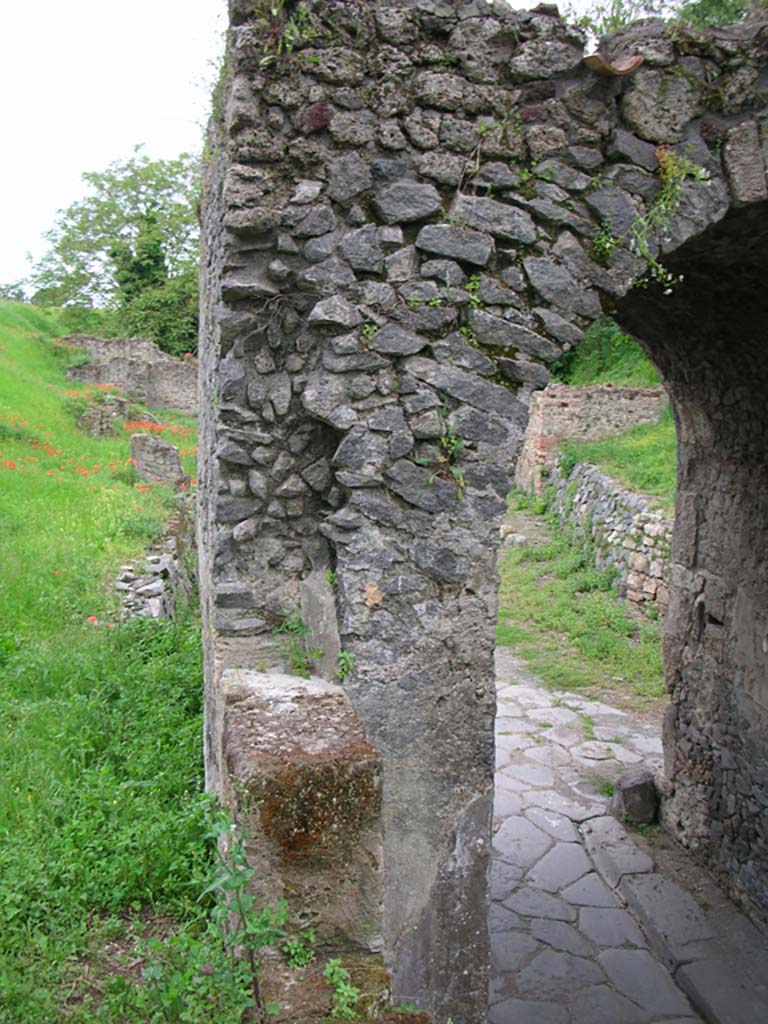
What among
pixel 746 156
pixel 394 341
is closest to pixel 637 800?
pixel 394 341

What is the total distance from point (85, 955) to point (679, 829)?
424cm

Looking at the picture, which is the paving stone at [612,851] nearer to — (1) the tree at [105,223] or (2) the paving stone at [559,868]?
(2) the paving stone at [559,868]

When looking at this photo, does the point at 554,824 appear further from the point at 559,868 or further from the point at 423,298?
the point at 423,298

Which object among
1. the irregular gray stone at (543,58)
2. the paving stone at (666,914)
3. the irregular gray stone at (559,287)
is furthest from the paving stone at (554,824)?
the irregular gray stone at (543,58)

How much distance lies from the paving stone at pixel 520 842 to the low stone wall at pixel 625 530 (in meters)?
3.13

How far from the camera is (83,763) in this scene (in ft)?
13.9

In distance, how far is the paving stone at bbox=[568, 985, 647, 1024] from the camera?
4.07 metres

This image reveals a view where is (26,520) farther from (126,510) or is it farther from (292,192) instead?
(292,192)

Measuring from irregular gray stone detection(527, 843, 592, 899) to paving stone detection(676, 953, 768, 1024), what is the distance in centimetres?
98

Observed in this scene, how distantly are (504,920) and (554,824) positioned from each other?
3.64 ft

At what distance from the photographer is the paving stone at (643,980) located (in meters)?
4.20

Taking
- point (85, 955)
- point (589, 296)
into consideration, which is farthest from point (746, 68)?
point (85, 955)

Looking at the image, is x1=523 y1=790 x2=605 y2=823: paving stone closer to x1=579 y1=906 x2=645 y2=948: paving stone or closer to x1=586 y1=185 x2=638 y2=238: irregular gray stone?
x1=579 y1=906 x2=645 y2=948: paving stone

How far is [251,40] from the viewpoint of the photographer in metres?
2.93
